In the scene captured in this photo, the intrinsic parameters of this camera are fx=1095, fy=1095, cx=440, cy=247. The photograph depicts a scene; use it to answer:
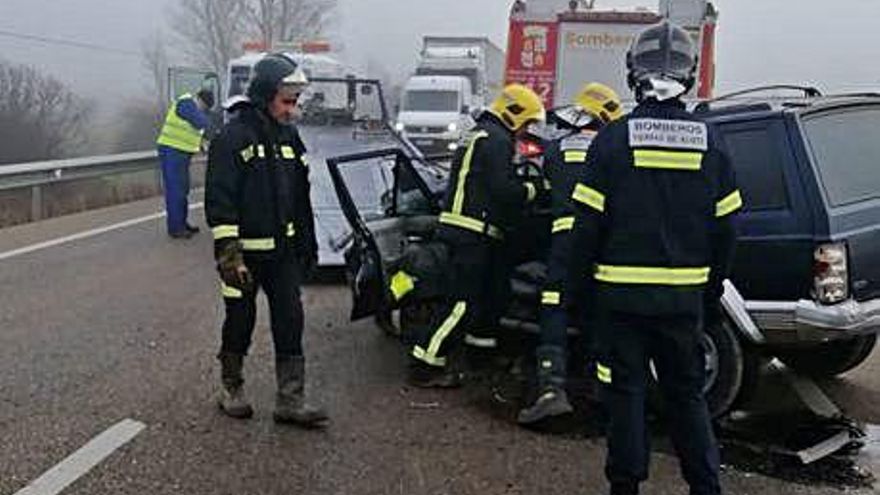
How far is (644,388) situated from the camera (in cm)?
400

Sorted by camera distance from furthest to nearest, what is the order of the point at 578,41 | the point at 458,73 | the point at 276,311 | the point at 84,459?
the point at 458,73 → the point at 578,41 → the point at 276,311 → the point at 84,459

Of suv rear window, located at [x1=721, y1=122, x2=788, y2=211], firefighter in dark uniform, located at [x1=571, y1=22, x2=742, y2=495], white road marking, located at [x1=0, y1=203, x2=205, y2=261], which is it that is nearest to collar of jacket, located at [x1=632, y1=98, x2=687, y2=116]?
firefighter in dark uniform, located at [x1=571, y1=22, x2=742, y2=495]

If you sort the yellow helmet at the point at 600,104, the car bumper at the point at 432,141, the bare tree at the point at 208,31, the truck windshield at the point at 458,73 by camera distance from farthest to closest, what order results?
the bare tree at the point at 208,31 < the truck windshield at the point at 458,73 < the car bumper at the point at 432,141 < the yellow helmet at the point at 600,104

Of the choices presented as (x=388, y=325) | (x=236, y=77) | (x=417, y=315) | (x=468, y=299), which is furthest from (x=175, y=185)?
(x=236, y=77)

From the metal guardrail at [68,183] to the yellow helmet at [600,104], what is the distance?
8.95 m

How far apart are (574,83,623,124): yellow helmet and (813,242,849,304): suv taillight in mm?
1266

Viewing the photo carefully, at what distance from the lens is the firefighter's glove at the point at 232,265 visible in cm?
502

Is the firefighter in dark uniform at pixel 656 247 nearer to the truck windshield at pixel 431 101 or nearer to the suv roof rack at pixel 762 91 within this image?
the suv roof rack at pixel 762 91

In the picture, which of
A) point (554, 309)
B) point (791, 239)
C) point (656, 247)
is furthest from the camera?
point (554, 309)

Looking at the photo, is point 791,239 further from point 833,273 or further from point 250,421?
point 250,421

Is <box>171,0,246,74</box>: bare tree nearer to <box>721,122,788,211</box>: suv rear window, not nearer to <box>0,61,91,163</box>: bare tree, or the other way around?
<box>0,61,91,163</box>: bare tree

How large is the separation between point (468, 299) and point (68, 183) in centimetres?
1002

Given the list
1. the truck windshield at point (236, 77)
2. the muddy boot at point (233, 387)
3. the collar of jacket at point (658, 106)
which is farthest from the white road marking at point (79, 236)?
the truck windshield at point (236, 77)

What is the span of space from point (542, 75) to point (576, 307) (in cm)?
1260
